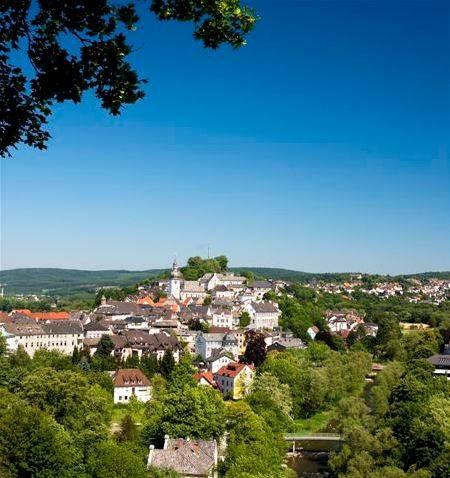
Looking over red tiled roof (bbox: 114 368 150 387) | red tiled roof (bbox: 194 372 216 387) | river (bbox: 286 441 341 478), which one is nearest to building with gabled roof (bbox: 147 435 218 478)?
river (bbox: 286 441 341 478)

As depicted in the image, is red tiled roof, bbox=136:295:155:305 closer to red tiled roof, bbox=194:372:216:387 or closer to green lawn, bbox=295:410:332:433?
red tiled roof, bbox=194:372:216:387

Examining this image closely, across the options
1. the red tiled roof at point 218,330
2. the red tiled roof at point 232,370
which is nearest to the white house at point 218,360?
the red tiled roof at point 232,370

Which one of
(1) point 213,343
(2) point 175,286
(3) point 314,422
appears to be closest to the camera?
(3) point 314,422

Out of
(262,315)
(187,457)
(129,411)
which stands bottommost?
(129,411)

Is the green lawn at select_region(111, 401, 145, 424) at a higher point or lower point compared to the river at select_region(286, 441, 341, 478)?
higher

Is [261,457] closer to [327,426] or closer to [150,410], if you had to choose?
[150,410]

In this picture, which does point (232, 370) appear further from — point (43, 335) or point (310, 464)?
point (43, 335)

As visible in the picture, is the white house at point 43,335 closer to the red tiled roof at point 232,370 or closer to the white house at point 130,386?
the white house at point 130,386

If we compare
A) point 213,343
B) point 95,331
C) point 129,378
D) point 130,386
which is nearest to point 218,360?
point 213,343
